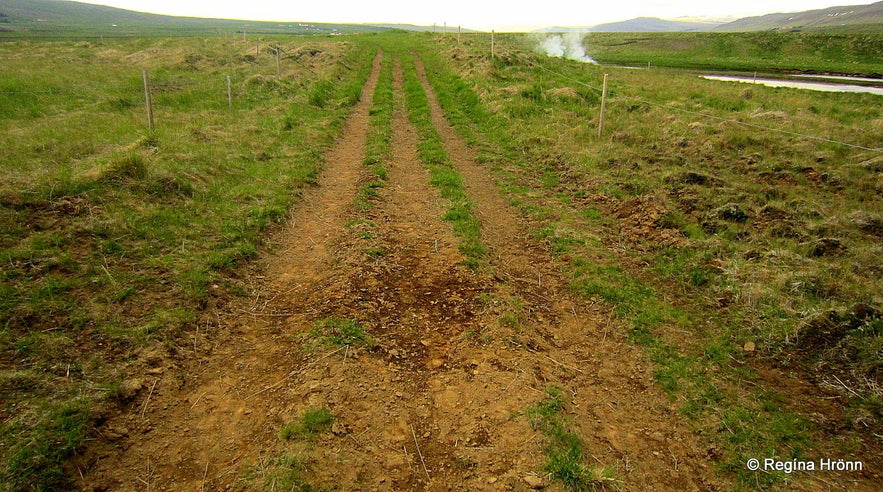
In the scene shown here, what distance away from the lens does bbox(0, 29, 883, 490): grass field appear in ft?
13.4

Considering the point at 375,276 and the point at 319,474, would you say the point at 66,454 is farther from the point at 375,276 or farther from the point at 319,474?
the point at 375,276

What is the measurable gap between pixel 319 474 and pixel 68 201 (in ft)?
20.4

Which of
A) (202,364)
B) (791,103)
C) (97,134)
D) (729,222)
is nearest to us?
(202,364)

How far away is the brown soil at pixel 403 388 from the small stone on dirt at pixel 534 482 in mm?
55

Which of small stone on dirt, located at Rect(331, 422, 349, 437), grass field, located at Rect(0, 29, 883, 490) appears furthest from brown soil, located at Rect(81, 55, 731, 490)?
grass field, located at Rect(0, 29, 883, 490)

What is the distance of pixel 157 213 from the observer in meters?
7.07

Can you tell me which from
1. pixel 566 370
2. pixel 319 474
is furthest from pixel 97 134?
pixel 566 370

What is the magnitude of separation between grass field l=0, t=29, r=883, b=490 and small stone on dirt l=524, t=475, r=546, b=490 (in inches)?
13.2

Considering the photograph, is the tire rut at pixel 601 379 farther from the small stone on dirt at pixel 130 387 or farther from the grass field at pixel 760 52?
the grass field at pixel 760 52

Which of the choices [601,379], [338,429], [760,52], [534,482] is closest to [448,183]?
[601,379]

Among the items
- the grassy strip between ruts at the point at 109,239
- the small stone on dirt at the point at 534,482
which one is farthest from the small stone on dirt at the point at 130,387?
the small stone on dirt at the point at 534,482

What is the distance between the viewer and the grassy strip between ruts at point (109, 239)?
12.4ft

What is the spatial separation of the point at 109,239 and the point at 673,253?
343 inches

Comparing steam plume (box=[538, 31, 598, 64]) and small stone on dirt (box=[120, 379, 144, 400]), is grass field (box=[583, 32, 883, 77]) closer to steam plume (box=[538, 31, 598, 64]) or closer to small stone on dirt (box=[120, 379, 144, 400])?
steam plume (box=[538, 31, 598, 64])
